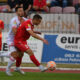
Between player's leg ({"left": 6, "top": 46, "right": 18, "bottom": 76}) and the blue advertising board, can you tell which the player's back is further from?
the blue advertising board

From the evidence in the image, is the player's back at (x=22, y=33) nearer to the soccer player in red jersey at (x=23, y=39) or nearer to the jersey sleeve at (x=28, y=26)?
the soccer player in red jersey at (x=23, y=39)

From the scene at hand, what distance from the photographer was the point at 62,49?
15.0m

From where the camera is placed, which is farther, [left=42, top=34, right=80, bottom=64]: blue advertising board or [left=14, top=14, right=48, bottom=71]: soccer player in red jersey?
[left=42, top=34, right=80, bottom=64]: blue advertising board

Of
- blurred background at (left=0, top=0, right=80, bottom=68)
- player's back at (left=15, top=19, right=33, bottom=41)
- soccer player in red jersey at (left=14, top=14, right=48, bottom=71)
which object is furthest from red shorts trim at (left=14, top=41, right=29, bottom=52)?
blurred background at (left=0, top=0, right=80, bottom=68)

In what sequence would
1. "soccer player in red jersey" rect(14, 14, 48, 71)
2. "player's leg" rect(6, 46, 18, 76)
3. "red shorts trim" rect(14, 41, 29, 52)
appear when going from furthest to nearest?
"player's leg" rect(6, 46, 18, 76) → "red shorts trim" rect(14, 41, 29, 52) → "soccer player in red jersey" rect(14, 14, 48, 71)

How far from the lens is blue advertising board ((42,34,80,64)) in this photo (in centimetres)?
1498

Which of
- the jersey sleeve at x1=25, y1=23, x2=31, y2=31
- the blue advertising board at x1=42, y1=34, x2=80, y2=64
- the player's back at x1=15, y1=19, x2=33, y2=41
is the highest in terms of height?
the jersey sleeve at x1=25, y1=23, x2=31, y2=31

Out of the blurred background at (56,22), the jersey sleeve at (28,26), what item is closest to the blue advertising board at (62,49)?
the blurred background at (56,22)

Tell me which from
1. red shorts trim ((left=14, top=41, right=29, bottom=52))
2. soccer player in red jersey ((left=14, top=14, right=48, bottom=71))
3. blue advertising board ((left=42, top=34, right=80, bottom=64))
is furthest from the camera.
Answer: blue advertising board ((left=42, top=34, right=80, bottom=64))

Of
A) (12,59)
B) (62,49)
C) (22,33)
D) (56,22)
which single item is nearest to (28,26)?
(22,33)

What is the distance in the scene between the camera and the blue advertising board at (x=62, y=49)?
14977 mm

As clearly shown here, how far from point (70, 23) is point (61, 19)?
45 centimetres

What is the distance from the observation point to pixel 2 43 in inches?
592

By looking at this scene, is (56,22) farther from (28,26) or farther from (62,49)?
(28,26)
